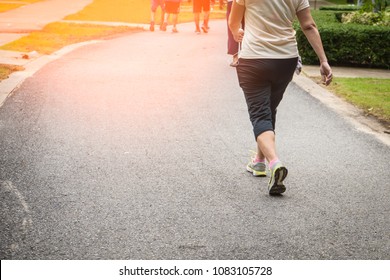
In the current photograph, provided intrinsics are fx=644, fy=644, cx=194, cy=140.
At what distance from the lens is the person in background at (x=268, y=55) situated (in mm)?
4883

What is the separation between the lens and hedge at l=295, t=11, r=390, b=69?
12773 millimetres

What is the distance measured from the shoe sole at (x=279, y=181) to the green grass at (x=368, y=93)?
11.3ft

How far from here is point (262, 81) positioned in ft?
16.5

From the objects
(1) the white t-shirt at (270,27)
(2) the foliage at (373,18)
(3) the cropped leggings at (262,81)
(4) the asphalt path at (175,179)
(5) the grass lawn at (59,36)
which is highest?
(1) the white t-shirt at (270,27)

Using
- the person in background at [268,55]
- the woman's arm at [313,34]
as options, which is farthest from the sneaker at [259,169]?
the woman's arm at [313,34]

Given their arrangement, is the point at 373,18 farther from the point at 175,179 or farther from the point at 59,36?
the point at 175,179

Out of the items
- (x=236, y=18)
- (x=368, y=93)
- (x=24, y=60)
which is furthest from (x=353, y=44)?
(x=236, y=18)

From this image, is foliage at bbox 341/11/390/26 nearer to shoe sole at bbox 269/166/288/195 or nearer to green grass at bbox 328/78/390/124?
green grass at bbox 328/78/390/124

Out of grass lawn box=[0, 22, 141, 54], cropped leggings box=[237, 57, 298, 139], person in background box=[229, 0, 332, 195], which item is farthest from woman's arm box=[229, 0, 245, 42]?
grass lawn box=[0, 22, 141, 54]

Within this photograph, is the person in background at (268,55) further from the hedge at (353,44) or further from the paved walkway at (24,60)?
the hedge at (353,44)

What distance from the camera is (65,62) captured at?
1248cm

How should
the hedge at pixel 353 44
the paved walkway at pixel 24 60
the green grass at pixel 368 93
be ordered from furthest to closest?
the hedge at pixel 353 44
the paved walkway at pixel 24 60
the green grass at pixel 368 93

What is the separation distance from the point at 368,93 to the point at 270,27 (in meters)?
5.17
